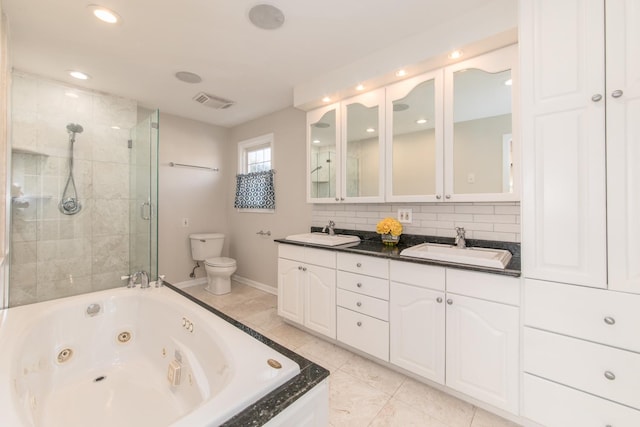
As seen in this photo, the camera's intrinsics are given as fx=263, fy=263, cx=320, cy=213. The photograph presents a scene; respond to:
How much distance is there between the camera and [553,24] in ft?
4.26

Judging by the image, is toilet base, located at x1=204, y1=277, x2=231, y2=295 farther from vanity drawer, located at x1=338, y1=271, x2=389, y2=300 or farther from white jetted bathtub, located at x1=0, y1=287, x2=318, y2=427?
vanity drawer, located at x1=338, y1=271, x2=389, y2=300

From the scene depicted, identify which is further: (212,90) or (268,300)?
(268,300)

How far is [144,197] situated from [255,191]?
145 centimetres

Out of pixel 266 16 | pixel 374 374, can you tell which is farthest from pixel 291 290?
pixel 266 16

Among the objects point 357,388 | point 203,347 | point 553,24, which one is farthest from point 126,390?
point 553,24

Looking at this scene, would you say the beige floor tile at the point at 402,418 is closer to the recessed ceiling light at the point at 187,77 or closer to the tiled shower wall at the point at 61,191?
the tiled shower wall at the point at 61,191

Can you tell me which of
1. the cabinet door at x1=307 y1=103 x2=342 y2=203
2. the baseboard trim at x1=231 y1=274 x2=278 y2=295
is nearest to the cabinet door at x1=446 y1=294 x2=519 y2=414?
the cabinet door at x1=307 y1=103 x2=342 y2=203

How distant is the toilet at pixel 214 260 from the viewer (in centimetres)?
337

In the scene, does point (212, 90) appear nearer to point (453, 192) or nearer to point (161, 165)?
point (161, 165)

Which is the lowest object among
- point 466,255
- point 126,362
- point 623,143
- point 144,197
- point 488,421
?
point 488,421

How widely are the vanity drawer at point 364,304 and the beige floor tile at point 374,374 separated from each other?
1.27 feet

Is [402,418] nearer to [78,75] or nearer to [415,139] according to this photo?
[415,139]

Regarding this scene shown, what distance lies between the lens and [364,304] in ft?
6.48

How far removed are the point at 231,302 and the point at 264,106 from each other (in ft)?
8.00
